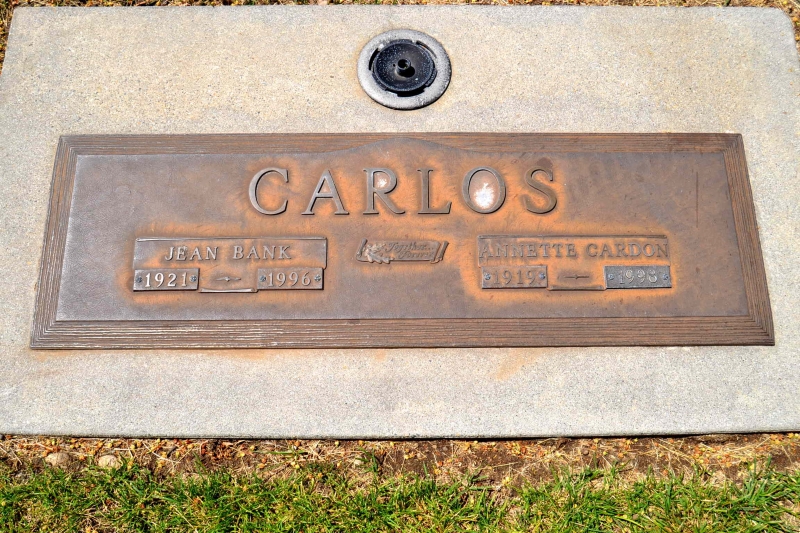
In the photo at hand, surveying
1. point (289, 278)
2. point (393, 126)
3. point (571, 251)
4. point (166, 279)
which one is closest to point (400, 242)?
point (289, 278)

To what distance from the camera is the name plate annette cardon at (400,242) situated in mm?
2486

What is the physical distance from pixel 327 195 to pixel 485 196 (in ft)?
2.69

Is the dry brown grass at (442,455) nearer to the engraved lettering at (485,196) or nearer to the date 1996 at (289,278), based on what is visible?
the date 1996 at (289,278)

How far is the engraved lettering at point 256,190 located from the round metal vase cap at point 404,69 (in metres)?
0.69

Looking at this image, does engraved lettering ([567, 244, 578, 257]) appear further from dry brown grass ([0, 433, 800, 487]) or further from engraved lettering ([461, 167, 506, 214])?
dry brown grass ([0, 433, 800, 487])

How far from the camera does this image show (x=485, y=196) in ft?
8.71

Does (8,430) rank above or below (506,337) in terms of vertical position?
below

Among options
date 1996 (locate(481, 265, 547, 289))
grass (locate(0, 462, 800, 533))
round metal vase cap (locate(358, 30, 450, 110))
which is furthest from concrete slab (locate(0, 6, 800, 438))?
date 1996 (locate(481, 265, 547, 289))

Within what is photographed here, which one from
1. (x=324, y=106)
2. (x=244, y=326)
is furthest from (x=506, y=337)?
(x=324, y=106)

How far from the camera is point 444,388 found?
2457mm

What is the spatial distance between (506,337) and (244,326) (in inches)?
50.2

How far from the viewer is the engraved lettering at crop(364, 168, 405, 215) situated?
2.63 m

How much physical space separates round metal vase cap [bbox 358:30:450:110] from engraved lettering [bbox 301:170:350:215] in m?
0.59

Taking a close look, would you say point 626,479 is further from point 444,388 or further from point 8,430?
point 8,430
